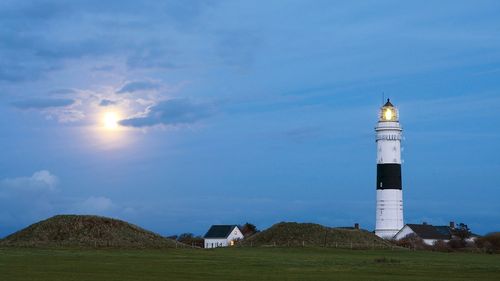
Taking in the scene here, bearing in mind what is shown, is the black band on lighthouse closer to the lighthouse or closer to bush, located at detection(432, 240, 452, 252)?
the lighthouse

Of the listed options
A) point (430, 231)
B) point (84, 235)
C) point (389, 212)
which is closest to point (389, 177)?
point (389, 212)

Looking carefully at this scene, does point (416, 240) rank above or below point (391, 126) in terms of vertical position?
below

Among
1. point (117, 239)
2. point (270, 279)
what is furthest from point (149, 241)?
point (270, 279)

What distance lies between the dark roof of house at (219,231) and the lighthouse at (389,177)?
37179mm

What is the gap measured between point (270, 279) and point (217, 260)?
61.4 feet

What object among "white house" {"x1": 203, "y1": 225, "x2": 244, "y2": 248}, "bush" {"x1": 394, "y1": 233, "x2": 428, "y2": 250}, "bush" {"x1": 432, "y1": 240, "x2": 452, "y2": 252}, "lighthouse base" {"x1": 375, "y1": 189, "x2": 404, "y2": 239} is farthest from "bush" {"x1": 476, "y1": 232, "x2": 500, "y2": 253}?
"white house" {"x1": 203, "y1": 225, "x2": 244, "y2": 248}

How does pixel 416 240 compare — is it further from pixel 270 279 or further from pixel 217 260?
pixel 270 279

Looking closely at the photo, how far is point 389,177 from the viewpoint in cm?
9419

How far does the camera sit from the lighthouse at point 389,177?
94188mm

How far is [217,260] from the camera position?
57.2 meters

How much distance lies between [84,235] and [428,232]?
5249 cm

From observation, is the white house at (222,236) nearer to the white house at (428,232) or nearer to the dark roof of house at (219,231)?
the dark roof of house at (219,231)

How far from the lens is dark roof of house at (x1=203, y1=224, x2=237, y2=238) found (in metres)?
130

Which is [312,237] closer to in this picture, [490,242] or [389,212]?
[389,212]
